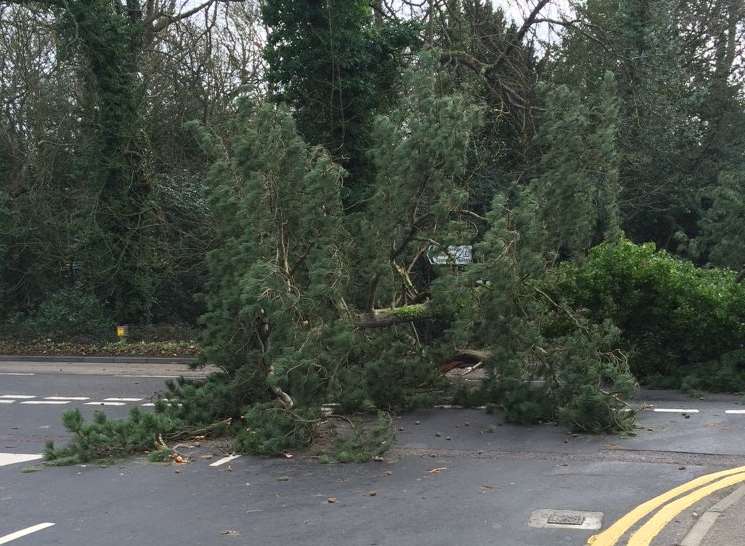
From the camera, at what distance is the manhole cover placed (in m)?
6.51

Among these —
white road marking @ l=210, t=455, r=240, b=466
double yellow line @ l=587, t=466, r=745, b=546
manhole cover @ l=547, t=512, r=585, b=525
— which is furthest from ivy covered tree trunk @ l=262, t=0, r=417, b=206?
manhole cover @ l=547, t=512, r=585, b=525

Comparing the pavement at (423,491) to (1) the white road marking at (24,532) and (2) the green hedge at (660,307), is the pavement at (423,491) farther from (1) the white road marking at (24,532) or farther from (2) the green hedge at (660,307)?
(2) the green hedge at (660,307)

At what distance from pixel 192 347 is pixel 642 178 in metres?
13.2

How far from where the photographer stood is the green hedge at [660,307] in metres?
13.7

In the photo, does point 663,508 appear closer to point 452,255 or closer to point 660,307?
point 452,255

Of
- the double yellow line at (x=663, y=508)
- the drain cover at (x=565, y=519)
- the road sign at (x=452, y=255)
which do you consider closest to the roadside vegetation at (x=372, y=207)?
the road sign at (x=452, y=255)

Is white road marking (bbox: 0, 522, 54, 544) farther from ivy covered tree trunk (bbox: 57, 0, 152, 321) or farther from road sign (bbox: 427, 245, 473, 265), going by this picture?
ivy covered tree trunk (bbox: 57, 0, 152, 321)

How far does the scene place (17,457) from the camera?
9984 millimetres

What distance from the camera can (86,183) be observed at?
957 inches

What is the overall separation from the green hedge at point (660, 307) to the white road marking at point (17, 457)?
8.12 m

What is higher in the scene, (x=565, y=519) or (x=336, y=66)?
(x=336, y=66)

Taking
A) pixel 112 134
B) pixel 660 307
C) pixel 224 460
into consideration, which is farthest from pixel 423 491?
pixel 112 134

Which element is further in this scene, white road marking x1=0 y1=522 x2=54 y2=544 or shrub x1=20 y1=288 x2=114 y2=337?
shrub x1=20 y1=288 x2=114 y2=337

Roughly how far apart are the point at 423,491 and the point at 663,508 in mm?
2150
